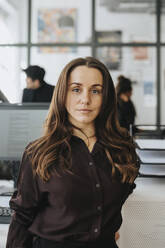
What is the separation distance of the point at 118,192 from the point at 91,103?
0.22 metres

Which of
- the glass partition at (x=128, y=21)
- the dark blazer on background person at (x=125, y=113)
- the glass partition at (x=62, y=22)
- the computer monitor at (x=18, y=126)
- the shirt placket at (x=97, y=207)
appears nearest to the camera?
the shirt placket at (x=97, y=207)

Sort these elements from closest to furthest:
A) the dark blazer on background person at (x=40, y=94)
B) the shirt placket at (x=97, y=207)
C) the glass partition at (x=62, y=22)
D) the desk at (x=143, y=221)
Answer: the shirt placket at (x=97, y=207) < the desk at (x=143, y=221) < the dark blazer on background person at (x=40, y=94) < the glass partition at (x=62, y=22)

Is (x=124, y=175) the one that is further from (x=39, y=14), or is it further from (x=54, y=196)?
(x=39, y=14)

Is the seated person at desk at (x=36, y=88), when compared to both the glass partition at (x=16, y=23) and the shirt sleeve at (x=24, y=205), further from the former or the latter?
the glass partition at (x=16, y=23)

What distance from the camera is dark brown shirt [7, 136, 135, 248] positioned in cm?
83

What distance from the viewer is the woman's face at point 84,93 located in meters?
0.86

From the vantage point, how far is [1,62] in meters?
5.89

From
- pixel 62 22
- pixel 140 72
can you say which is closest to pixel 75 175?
pixel 140 72

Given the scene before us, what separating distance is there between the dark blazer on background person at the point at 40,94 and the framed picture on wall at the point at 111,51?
2.59 m

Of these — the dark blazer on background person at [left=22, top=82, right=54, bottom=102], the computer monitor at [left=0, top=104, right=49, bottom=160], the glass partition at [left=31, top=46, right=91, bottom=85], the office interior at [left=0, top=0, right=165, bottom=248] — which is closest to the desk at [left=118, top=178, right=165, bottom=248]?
the computer monitor at [left=0, top=104, right=49, bottom=160]

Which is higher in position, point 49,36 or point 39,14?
point 39,14

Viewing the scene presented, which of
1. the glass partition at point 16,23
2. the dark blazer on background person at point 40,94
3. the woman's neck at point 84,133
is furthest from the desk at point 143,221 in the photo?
the glass partition at point 16,23

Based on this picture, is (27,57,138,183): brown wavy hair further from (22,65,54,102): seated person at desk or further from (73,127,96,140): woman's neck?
(22,65,54,102): seated person at desk

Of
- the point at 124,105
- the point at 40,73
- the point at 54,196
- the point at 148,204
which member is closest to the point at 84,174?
the point at 54,196
